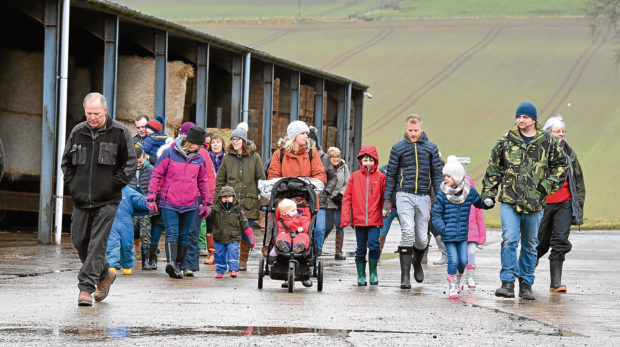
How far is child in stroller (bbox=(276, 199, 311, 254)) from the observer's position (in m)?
12.0

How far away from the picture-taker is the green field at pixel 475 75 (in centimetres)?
6950

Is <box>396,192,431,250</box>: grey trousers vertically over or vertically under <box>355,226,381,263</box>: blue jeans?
over

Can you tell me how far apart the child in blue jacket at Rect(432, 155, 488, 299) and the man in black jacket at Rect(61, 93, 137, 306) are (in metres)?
3.73

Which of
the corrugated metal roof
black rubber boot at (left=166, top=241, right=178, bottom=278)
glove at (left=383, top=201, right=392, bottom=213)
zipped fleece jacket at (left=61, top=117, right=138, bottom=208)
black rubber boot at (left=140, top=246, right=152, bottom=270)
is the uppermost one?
the corrugated metal roof

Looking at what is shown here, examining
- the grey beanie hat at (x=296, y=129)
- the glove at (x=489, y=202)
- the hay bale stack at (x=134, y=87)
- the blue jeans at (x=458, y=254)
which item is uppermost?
the hay bale stack at (x=134, y=87)

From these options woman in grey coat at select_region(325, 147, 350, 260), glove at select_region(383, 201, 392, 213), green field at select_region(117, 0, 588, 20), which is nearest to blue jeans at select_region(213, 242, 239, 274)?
glove at select_region(383, 201, 392, 213)

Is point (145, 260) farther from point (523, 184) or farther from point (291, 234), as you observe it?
point (523, 184)

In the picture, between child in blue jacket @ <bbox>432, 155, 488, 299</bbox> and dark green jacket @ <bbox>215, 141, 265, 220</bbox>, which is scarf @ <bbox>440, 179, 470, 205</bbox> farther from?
dark green jacket @ <bbox>215, 141, 265, 220</bbox>

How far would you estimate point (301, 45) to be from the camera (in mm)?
106000

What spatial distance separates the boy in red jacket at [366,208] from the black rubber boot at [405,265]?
33 cm

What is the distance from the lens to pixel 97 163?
395 inches

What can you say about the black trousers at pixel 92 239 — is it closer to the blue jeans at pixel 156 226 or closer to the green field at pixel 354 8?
the blue jeans at pixel 156 226

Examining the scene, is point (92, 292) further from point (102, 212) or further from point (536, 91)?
point (536, 91)

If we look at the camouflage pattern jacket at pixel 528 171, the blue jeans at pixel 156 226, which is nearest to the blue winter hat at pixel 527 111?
the camouflage pattern jacket at pixel 528 171
